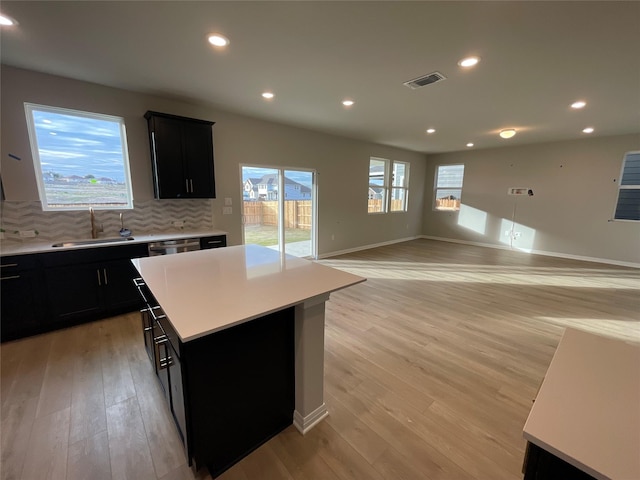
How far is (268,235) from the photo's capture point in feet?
16.4

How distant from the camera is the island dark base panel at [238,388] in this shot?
1.27m

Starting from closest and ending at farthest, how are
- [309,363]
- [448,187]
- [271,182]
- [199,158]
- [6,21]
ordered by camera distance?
[309,363]
[6,21]
[199,158]
[271,182]
[448,187]

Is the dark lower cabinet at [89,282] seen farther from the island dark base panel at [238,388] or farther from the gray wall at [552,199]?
the gray wall at [552,199]

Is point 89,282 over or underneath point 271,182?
underneath

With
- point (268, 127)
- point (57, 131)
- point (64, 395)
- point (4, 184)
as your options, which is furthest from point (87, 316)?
point (268, 127)

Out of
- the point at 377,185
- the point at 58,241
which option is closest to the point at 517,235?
the point at 377,185

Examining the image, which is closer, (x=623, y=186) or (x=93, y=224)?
(x=93, y=224)

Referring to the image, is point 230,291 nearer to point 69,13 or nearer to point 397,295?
point 69,13

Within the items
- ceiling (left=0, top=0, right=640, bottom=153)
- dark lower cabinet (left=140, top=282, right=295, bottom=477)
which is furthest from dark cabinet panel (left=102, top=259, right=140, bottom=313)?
ceiling (left=0, top=0, right=640, bottom=153)

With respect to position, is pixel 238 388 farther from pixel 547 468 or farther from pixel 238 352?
pixel 547 468

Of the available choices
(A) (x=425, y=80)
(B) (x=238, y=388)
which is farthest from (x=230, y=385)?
(A) (x=425, y=80)

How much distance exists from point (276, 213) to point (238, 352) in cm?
379

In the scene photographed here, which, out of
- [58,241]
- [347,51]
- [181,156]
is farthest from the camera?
[181,156]

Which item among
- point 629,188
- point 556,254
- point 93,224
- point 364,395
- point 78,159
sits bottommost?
point 364,395
